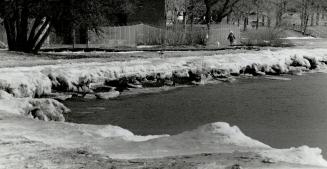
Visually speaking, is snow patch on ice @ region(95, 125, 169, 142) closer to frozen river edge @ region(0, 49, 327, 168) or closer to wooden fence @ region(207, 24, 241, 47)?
frozen river edge @ region(0, 49, 327, 168)

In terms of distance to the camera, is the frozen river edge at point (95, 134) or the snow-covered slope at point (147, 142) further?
the snow-covered slope at point (147, 142)

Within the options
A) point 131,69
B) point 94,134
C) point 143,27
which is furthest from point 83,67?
point 143,27

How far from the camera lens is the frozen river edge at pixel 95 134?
34.1ft

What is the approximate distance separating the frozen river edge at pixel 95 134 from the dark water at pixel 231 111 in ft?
5.40

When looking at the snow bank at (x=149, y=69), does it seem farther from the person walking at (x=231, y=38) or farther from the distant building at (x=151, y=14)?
the distant building at (x=151, y=14)

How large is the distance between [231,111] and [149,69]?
8.53 metres

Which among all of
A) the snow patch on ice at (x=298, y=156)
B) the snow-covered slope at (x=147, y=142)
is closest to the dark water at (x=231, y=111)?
the snow-covered slope at (x=147, y=142)

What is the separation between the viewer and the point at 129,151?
11289mm

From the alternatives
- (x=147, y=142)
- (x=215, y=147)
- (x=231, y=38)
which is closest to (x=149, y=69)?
(x=147, y=142)

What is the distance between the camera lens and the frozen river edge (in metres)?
10.4

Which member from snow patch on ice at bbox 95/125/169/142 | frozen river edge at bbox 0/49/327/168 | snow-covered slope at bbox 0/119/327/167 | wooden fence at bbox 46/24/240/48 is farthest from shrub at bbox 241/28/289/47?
snow-covered slope at bbox 0/119/327/167

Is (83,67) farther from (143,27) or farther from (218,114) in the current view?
(143,27)

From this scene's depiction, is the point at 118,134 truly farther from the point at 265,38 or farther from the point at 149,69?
the point at 265,38

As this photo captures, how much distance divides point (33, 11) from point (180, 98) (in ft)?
39.0
